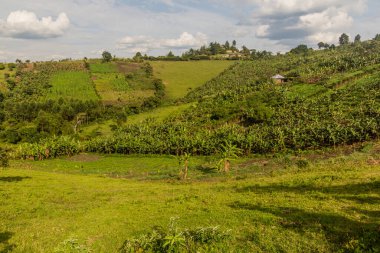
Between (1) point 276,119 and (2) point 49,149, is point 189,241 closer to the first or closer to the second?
(1) point 276,119

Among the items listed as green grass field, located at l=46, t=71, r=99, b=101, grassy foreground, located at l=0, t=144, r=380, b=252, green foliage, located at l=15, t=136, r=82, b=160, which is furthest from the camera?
green grass field, located at l=46, t=71, r=99, b=101

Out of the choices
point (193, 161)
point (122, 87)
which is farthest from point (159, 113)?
point (193, 161)

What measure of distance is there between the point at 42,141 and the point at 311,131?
83.9m

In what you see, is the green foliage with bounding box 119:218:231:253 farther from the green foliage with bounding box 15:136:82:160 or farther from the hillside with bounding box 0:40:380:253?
the green foliage with bounding box 15:136:82:160

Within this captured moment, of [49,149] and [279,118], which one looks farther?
[279,118]

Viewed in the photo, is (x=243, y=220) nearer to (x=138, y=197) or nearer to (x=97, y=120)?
(x=138, y=197)

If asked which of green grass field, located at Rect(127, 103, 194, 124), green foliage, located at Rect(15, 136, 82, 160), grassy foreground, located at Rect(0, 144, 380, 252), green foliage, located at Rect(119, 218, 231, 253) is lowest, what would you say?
green foliage, located at Rect(15, 136, 82, 160)

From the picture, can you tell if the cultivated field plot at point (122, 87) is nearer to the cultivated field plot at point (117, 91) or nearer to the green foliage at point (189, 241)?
the cultivated field plot at point (117, 91)

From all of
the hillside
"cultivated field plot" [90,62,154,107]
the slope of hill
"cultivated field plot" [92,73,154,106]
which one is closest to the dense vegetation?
the slope of hill

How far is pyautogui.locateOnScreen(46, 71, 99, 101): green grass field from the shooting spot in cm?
16550

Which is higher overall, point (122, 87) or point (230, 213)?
point (122, 87)

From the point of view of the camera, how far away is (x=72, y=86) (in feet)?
577

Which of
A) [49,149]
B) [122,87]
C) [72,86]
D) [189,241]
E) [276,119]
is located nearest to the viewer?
[189,241]

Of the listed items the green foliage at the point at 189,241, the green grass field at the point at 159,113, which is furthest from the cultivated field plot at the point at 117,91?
the green foliage at the point at 189,241
